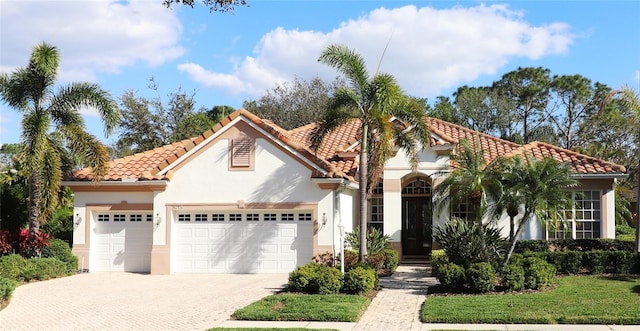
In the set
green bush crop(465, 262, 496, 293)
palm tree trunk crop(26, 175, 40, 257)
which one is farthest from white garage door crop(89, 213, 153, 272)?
green bush crop(465, 262, 496, 293)

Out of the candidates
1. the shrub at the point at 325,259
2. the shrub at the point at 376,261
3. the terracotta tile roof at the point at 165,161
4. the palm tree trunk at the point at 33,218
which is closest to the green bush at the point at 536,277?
the shrub at the point at 376,261

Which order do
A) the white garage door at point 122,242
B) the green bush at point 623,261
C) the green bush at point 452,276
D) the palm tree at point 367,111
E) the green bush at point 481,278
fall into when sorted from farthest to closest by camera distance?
the white garage door at point 122,242 < the green bush at point 623,261 < the palm tree at point 367,111 < the green bush at point 452,276 < the green bush at point 481,278

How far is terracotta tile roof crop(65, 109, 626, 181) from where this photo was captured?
20.8m

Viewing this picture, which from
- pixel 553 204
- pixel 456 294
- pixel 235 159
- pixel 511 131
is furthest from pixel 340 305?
pixel 511 131

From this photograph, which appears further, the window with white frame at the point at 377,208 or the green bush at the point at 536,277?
the window with white frame at the point at 377,208

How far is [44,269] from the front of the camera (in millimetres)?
19719

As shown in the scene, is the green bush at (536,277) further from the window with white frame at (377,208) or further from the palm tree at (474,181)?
the window with white frame at (377,208)

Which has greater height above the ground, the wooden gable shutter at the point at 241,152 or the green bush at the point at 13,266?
the wooden gable shutter at the point at 241,152

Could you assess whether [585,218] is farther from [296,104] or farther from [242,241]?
[296,104]

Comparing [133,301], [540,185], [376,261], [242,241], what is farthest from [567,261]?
[133,301]

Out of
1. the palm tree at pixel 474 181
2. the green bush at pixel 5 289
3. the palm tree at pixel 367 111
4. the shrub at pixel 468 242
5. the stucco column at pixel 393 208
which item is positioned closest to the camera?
the green bush at pixel 5 289

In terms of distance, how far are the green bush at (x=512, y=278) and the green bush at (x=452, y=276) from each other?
3.33 feet

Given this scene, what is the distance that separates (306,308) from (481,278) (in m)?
4.63

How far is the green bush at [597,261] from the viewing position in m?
18.7
